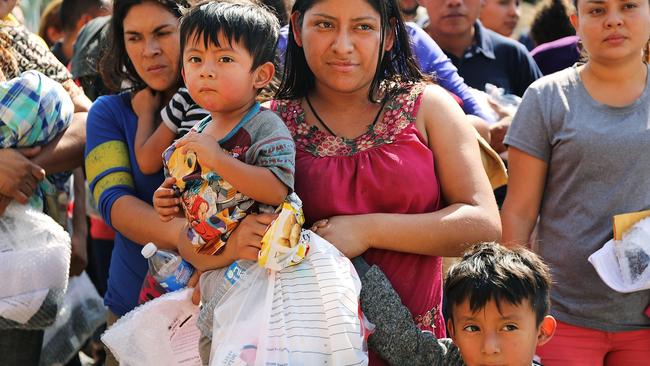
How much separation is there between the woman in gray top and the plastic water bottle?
1203mm

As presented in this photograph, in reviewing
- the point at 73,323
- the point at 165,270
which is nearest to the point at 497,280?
the point at 165,270

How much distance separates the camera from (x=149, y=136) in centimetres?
355

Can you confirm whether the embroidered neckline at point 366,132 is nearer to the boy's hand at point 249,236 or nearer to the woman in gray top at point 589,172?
the boy's hand at point 249,236

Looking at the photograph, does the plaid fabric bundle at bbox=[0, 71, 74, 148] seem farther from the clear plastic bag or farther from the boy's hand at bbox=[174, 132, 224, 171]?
the clear plastic bag

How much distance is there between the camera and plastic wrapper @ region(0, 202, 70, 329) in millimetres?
3605

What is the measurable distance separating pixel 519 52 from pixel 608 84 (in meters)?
1.60

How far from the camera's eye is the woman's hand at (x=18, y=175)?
3.71 meters

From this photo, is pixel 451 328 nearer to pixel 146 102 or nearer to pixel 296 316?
pixel 296 316

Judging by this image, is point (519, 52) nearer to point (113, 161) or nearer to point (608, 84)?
point (608, 84)

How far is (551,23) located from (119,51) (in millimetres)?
3366

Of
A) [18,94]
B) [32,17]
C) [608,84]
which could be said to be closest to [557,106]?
[608,84]

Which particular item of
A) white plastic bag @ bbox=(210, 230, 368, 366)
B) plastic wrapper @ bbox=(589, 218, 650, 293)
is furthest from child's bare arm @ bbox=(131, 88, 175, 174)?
plastic wrapper @ bbox=(589, 218, 650, 293)

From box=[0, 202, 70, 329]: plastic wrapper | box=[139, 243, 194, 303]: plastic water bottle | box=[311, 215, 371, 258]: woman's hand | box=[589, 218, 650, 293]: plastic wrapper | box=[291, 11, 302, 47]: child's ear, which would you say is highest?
box=[291, 11, 302, 47]: child's ear

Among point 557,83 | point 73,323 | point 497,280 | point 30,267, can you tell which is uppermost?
point 557,83
